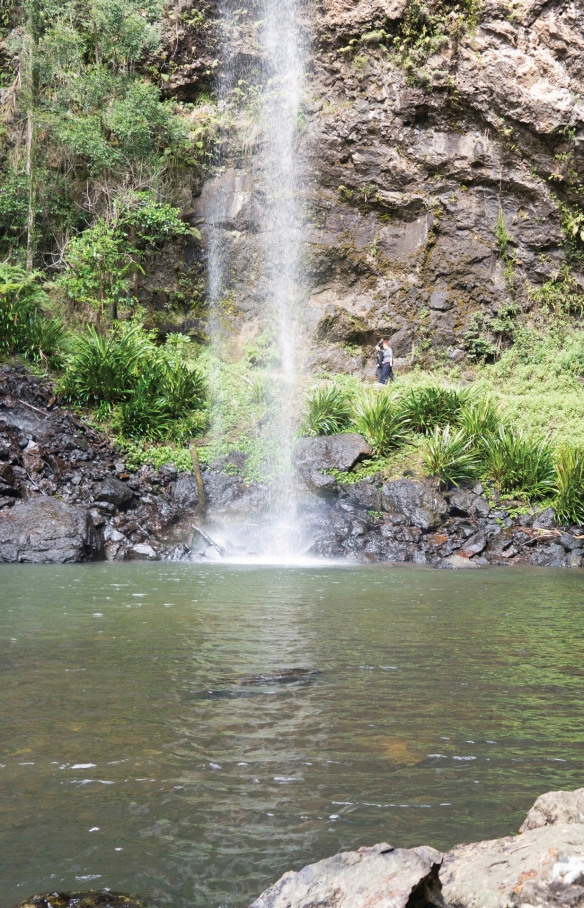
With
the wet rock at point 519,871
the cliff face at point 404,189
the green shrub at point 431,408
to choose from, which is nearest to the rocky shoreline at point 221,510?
the green shrub at point 431,408

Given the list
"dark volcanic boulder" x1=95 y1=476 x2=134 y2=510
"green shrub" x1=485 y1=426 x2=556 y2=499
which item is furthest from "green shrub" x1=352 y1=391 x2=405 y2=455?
"dark volcanic boulder" x1=95 y1=476 x2=134 y2=510

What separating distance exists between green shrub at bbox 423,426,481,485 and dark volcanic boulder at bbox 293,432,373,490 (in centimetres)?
130

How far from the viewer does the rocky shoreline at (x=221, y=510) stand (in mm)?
11664

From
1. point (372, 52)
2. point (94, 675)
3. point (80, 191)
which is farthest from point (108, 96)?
point (94, 675)

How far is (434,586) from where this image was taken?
28.9 feet

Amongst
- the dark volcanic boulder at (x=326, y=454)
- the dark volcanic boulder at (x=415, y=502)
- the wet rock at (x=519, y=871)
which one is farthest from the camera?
the dark volcanic boulder at (x=326, y=454)

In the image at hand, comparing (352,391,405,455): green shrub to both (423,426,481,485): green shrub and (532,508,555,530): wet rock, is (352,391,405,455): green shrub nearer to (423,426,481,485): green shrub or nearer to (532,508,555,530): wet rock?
(423,426,481,485): green shrub

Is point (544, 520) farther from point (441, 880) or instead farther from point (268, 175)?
point (268, 175)

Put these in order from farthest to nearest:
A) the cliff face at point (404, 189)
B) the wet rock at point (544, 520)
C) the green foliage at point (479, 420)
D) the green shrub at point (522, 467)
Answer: the cliff face at point (404, 189) → the green foliage at point (479, 420) → the green shrub at point (522, 467) → the wet rock at point (544, 520)

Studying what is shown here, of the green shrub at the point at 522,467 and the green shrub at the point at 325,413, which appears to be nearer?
the green shrub at the point at 522,467

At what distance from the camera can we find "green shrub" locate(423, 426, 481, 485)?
13.6 meters

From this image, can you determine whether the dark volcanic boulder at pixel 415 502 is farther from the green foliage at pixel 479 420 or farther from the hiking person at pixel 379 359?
the hiking person at pixel 379 359

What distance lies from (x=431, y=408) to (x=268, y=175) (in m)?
10.1

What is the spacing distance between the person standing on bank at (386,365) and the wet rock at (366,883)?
57.5ft
